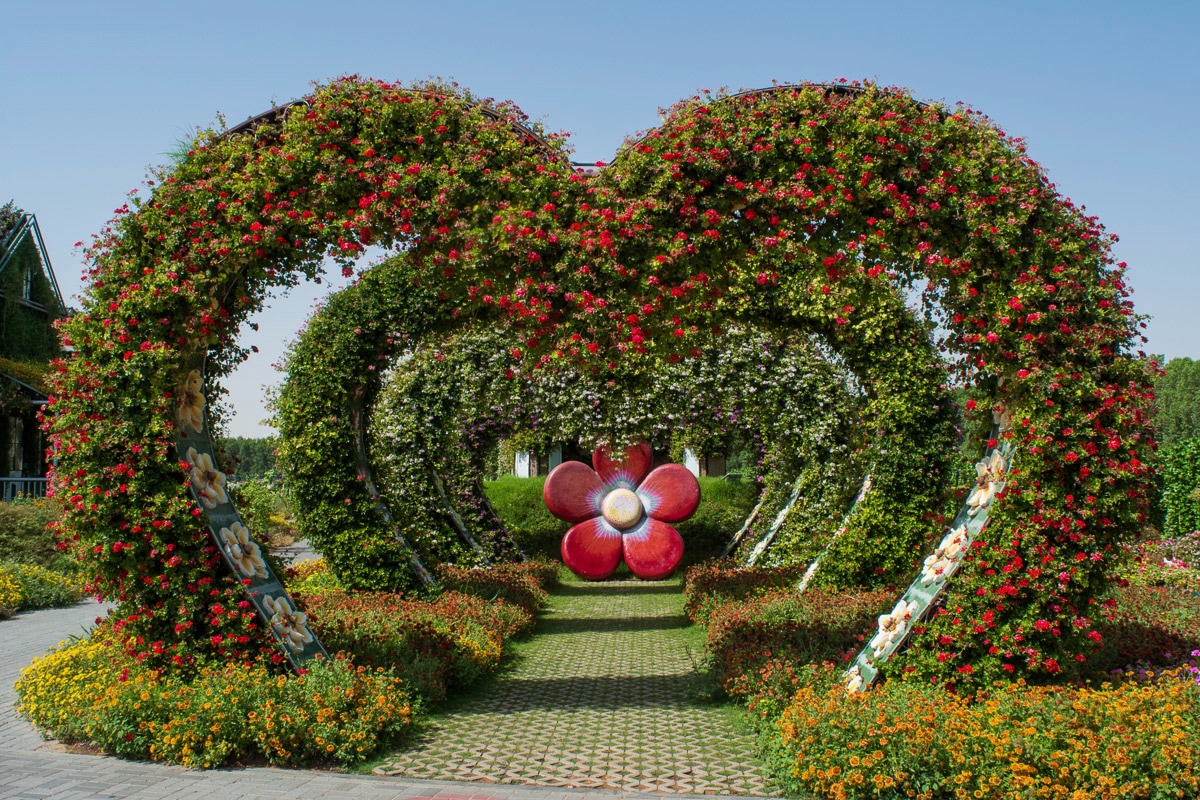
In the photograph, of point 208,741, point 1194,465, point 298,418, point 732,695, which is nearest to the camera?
point 208,741

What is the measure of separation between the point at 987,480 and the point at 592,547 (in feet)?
32.8

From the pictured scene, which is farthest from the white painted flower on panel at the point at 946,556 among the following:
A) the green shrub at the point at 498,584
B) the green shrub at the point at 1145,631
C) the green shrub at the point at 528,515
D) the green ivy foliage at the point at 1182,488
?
the green ivy foliage at the point at 1182,488

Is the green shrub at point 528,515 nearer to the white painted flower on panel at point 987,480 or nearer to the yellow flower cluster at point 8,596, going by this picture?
the yellow flower cluster at point 8,596

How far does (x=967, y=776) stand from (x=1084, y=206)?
127 inches

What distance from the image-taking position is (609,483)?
1518cm

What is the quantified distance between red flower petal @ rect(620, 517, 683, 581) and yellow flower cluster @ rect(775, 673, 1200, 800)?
32.8ft

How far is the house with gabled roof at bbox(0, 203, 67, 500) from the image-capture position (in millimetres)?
18453

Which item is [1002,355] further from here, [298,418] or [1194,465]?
[1194,465]

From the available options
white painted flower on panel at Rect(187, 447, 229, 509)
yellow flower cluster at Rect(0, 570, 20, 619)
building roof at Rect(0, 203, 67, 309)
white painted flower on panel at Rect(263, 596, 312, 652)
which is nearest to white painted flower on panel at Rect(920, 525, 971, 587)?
white painted flower on panel at Rect(263, 596, 312, 652)

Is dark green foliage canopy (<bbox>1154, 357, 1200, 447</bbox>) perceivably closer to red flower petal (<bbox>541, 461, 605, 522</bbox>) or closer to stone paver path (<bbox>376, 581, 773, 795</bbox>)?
red flower petal (<bbox>541, 461, 605, 522</bbox>)

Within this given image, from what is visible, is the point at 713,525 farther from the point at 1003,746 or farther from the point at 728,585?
the point at 1003,746

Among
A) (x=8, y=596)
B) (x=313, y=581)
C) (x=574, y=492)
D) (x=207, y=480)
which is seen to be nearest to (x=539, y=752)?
(x=207, y=480)

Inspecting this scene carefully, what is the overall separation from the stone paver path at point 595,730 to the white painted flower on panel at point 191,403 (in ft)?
7.88

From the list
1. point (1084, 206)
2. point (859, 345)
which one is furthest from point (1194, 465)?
point (1084, 206)
